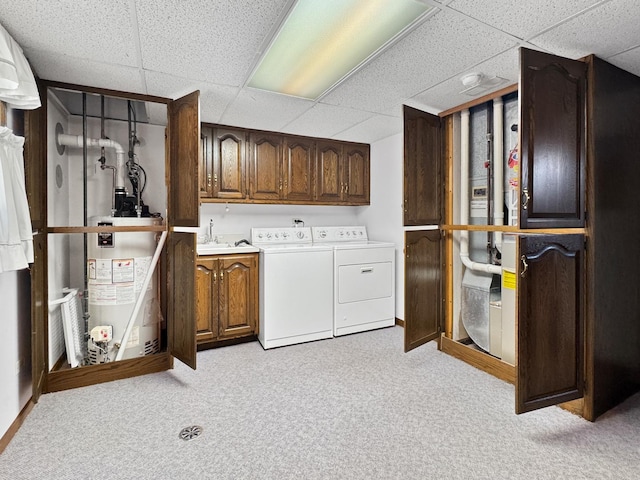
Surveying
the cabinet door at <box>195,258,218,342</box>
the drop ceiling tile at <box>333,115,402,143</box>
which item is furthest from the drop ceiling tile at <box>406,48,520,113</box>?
the cabinet door at <box>195,258,218,342</box>

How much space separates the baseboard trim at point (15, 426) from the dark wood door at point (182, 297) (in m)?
0.86

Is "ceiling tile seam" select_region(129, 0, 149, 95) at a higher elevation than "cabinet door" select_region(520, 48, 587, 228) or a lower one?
higher

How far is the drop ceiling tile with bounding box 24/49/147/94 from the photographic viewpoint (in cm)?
196

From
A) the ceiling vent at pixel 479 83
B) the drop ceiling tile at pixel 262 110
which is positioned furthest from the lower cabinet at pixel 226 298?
the ceiling vent at pixel 479 83

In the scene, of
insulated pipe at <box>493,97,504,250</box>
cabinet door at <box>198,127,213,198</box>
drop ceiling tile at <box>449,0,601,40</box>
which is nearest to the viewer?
drop ceiling tile at <box>449,0,601,40</box>

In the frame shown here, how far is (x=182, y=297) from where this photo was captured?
2492 millimetres

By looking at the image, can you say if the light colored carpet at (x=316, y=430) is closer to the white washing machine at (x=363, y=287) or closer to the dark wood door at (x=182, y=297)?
the dark wood door at (x=182, y=297)

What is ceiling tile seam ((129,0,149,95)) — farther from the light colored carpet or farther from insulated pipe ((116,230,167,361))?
the light colored carpet

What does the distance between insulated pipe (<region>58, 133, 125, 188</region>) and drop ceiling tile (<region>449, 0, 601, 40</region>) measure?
2772mm

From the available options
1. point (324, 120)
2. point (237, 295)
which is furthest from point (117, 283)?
point (324, 120)

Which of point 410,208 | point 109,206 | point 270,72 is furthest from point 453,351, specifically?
point 109,206

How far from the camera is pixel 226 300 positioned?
3152mm

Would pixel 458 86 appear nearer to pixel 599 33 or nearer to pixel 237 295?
pixel 599 33

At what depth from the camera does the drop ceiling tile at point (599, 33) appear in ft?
4.95
